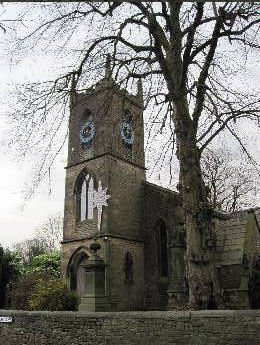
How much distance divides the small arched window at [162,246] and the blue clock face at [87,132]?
23.3 ft

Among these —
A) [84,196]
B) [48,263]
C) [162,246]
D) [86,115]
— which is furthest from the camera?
[48,263]

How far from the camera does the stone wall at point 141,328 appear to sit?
7.38 metres

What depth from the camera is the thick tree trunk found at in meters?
9.05

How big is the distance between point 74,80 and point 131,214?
14938mm

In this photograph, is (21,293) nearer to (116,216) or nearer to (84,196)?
(116,216)

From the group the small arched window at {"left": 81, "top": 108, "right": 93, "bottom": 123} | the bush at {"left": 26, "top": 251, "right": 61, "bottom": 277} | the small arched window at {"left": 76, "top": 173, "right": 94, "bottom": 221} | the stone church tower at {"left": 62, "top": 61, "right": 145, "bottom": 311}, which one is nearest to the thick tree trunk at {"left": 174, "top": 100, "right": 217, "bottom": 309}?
the stone church tower at {"left": 62, "top": 61, "right": 145, "bottom": 311}

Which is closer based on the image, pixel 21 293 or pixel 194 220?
pixel 194 220

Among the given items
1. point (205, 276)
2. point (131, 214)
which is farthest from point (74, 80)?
point (131, 214)

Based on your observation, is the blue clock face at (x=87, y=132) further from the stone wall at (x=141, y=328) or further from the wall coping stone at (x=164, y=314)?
the wall coping stone at (x=164, y=314)

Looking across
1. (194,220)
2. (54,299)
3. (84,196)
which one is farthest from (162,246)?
(194,220)

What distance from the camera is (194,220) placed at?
31.1ft

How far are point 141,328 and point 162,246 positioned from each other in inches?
636

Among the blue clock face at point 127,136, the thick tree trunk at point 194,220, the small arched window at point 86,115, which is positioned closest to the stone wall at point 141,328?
the thick tree trunk at point 194,220

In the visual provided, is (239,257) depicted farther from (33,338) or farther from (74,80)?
(74,80)
